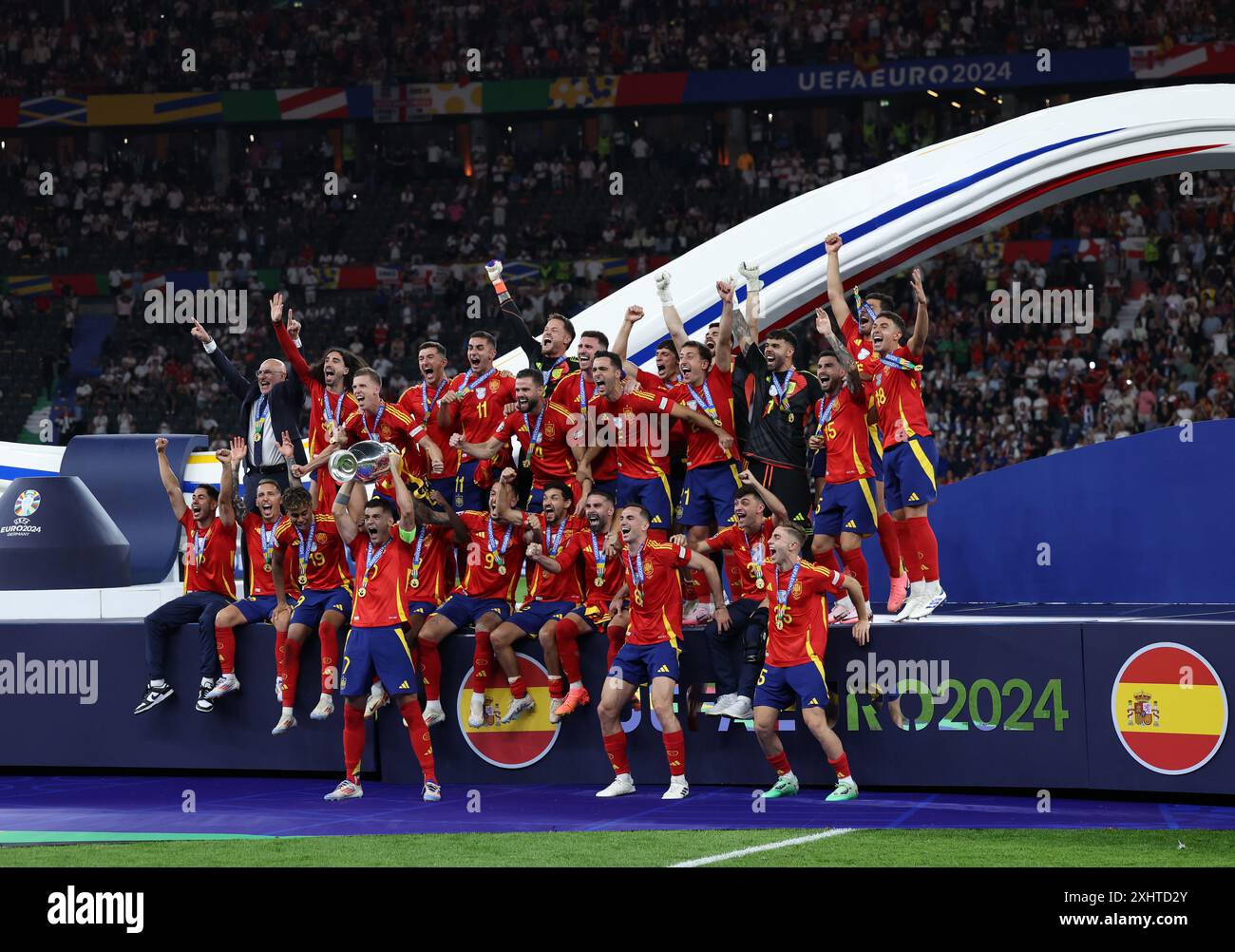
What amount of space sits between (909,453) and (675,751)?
2461mm

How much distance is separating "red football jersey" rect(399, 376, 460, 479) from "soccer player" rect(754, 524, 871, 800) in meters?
2.65

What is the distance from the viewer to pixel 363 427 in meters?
11.0

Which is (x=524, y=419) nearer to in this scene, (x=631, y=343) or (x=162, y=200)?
(x=631, y=343)

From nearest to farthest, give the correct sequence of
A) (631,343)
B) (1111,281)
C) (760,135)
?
(631,343) → (1111,281) → (760,135)

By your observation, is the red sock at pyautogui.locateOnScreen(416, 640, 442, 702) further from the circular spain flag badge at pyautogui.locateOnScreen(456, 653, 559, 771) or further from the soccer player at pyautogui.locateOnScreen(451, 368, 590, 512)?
the soccer player at pyautogui.locateOnScreen(451, 368, 590, 512)

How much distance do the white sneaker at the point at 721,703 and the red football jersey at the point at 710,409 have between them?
159 cm

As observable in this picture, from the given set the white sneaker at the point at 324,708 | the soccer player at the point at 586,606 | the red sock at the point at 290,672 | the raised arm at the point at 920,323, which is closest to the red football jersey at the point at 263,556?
the red sock at the point at 290,672

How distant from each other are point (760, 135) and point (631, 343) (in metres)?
20.8

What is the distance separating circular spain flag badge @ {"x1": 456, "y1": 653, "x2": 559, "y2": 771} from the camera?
10758 mm

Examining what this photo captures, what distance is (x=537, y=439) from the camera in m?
10.8

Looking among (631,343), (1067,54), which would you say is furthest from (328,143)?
(631,343)

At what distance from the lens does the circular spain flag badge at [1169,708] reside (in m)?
9.36

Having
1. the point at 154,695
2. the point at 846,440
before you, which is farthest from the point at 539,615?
the point at 154,695

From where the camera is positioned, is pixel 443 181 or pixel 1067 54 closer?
pixel 1067 54
